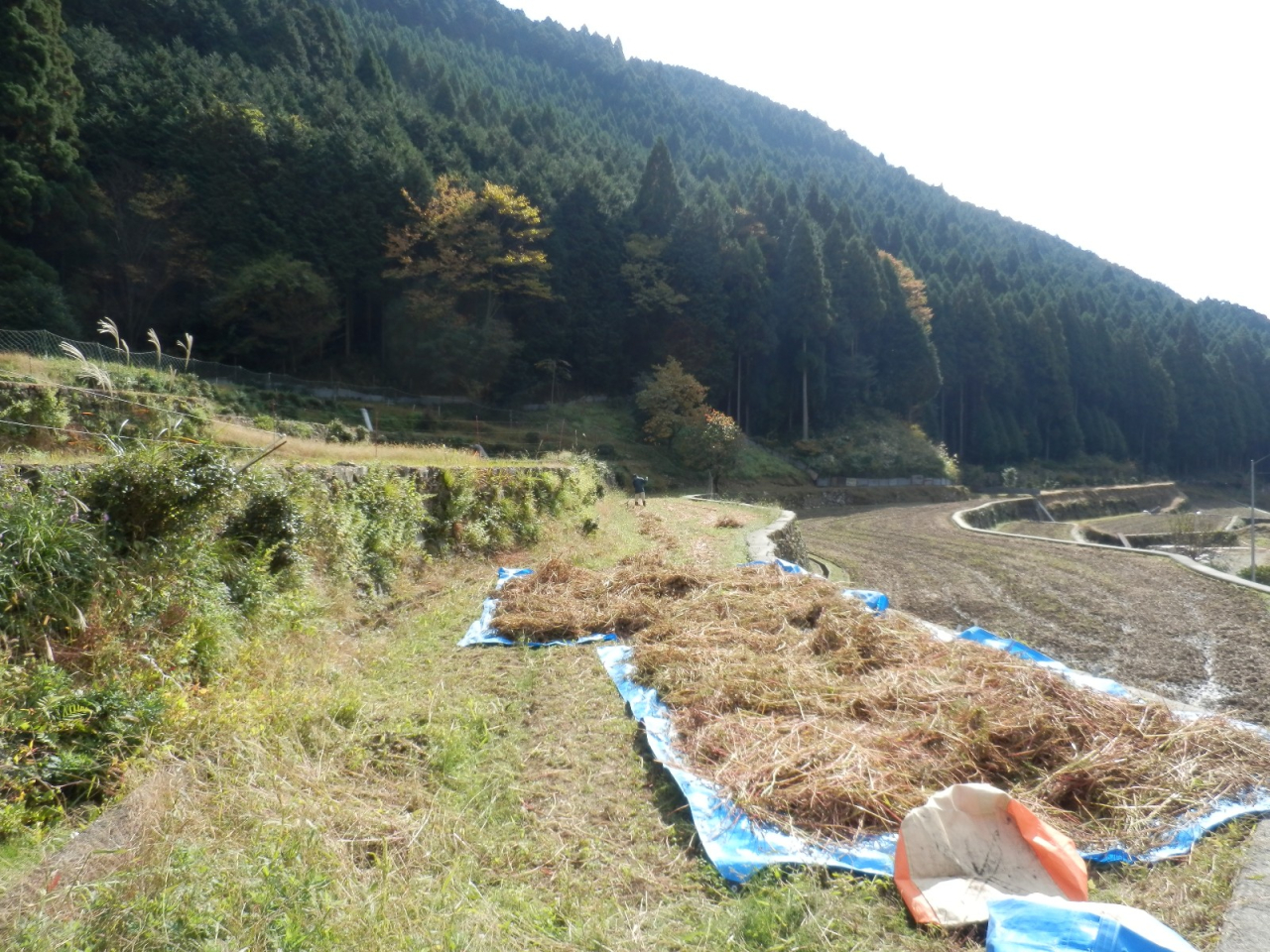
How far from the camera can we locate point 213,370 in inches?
931

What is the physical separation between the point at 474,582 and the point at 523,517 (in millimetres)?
2621

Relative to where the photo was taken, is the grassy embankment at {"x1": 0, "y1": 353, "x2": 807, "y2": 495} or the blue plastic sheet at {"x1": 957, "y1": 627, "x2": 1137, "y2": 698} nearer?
the blue plastic sheet at {"x1": 957, "y1": 627, "x2": 1137, "y2": 698}

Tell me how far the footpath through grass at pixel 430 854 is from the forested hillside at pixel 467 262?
2561cm

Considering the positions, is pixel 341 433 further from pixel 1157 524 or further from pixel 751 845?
pixel 1157 524

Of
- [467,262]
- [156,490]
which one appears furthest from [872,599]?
[467,262]

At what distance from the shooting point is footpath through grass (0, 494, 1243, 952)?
2.19m

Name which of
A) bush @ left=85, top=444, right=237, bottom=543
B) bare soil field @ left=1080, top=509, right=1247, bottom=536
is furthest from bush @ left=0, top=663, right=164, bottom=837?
bare soil field @ left=1080, top=509, right=1247, bottom=536

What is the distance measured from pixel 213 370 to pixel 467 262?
531 inches

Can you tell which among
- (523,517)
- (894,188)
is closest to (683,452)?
(523,517)

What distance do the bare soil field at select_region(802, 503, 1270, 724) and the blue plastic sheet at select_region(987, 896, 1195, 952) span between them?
19.9 feet

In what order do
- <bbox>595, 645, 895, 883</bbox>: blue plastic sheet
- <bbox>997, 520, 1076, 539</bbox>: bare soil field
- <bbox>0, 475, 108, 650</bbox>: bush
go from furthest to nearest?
<bbox>997, 520, 1076, 539</bbox>: bare soil field, <bbox>0, 475, 108, 650</bbox>: bush, <bbox>595, 645, 895, 883</bbox>: blue plastic sheet

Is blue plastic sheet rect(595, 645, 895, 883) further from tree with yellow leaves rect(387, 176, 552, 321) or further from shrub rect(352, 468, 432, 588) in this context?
tree with yellow leaves rect(387, 176, 552, 321)

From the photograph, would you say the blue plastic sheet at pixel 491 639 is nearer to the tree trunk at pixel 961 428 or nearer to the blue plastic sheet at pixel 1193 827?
the blue plastic sheet at pixel 1193 827

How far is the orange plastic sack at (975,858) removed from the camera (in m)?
2.43
